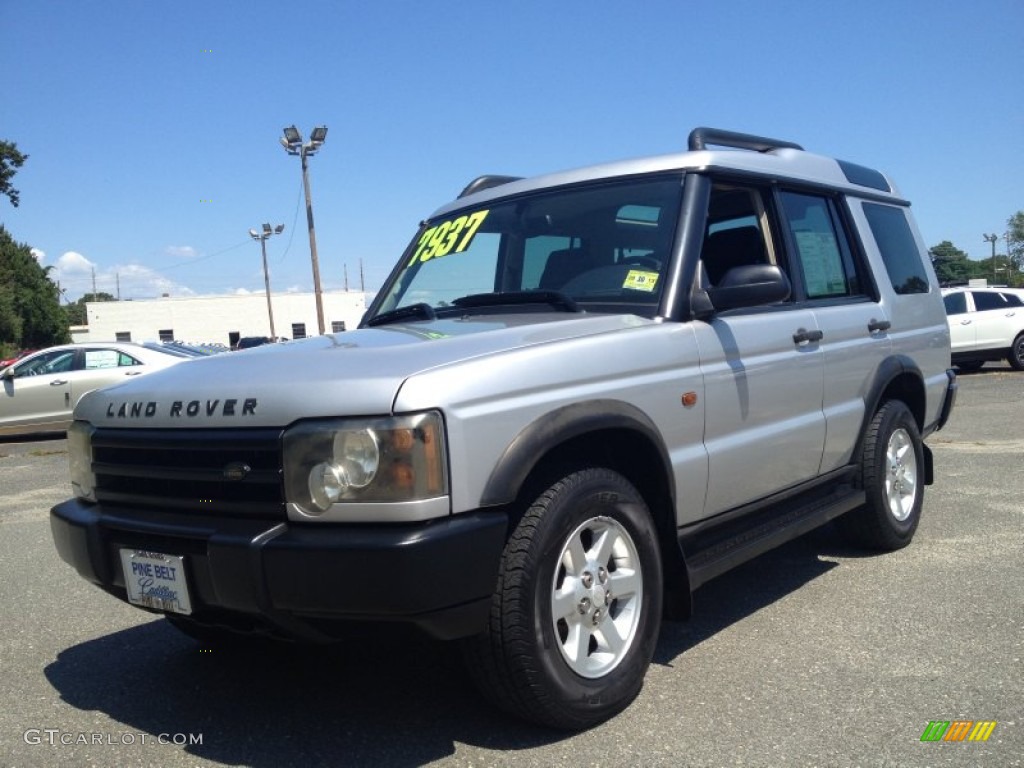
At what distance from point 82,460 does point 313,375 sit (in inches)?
46.5

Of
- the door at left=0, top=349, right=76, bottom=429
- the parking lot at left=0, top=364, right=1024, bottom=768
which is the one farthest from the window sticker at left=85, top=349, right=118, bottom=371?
the parking lot at left=0, top=364, right=1024, bottom=768

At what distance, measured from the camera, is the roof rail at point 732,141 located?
4.18 metres

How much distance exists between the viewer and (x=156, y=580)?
9.53 ft

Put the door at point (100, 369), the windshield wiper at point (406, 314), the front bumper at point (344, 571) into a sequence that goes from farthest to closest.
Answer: the door at point (100, 369)
the windshield wiper at point (406, 314)
the front bumper at point (344, 571)

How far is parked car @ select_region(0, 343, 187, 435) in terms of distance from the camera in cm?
1350

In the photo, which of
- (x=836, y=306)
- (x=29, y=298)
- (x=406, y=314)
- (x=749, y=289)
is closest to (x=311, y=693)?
(x=406, y=314)

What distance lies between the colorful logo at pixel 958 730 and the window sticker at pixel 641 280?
1830 millimetres

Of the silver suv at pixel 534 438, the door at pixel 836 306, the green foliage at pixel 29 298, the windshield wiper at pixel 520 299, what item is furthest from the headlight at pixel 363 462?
the green foliage at pixel 29 298

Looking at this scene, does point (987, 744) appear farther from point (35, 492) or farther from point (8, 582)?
point (35, 492)

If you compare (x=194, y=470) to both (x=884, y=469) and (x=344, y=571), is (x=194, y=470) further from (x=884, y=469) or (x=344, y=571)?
(x=884, y=469)

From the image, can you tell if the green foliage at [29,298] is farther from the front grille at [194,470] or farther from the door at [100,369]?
the front grille at [194,470]

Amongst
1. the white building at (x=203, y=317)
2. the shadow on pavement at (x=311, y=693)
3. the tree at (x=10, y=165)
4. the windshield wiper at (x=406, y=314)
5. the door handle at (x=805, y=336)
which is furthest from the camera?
the white building at (x=203, y=317)

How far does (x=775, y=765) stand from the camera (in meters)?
2.69

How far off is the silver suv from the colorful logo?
0.90m
